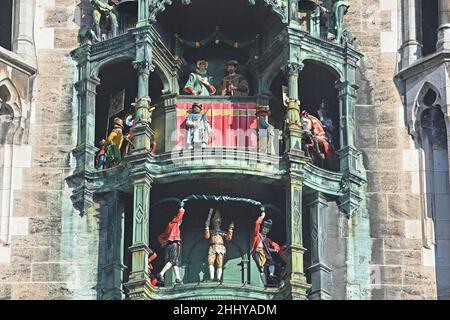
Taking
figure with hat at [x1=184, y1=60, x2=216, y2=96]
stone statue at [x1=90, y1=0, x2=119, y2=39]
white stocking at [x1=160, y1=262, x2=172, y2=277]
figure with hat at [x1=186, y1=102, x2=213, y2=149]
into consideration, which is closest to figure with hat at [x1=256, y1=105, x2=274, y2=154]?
figure with hat at [x1=186, y1=102, x2=213, y2=149]

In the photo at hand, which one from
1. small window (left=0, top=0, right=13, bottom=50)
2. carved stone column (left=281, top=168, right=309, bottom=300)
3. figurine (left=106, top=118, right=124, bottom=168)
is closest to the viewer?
carved stone column (left=281, top=168, right=309, bottom=300)

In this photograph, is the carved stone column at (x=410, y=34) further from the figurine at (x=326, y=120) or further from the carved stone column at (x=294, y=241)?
the carved stone column at (x=294, y=241)

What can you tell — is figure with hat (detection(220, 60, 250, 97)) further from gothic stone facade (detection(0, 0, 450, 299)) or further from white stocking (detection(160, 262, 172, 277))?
white stocking (detection(160, 262, 172, 277))

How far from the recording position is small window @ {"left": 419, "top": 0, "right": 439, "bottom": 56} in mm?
45031

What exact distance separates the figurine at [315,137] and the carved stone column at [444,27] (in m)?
2.22

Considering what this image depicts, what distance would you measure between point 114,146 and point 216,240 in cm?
221

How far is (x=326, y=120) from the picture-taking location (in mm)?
44500

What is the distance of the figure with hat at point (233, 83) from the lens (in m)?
44.7

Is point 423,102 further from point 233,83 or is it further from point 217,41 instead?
point 217,41

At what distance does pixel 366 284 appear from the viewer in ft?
142

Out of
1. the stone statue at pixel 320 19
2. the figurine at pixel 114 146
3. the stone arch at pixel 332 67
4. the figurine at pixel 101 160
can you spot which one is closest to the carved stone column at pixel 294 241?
the stone arch at pixel 332 67

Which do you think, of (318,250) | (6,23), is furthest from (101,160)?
(318,250)

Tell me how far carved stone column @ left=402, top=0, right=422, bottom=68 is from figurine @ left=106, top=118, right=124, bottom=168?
4566mm
